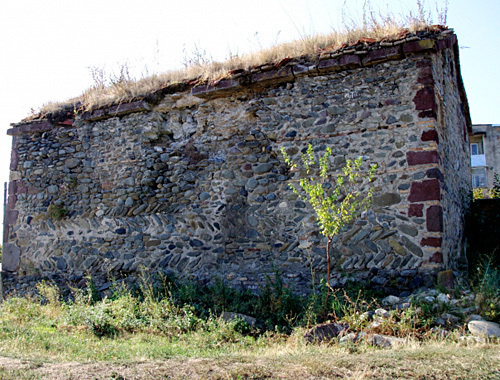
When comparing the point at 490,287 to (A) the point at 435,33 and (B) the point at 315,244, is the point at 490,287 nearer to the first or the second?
(B) the point at 315,244

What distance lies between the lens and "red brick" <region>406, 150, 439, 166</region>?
6910mm

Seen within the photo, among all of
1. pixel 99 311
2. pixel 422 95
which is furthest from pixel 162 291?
pixel 422 95

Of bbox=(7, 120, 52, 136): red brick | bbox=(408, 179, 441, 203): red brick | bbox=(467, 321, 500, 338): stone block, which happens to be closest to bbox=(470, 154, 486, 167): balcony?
bbox=(408, 179, 441, 203): red brick

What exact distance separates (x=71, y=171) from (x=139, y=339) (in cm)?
469

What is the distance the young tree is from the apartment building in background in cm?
2002

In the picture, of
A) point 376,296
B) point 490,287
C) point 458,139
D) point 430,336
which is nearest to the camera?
point 430,336

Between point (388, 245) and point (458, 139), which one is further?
point (458, 139)

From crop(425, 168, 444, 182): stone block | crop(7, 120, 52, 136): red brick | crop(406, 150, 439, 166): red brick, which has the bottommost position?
crop(425, 168, 444, 182): stone block

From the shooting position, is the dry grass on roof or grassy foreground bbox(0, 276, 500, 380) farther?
the dry grass on roof

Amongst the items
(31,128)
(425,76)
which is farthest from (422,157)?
(31,128)

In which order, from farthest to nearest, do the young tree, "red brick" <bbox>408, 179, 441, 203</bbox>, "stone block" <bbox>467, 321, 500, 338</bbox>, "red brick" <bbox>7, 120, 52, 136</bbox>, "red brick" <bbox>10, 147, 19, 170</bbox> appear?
"red brick" <bbox>10, 147, 19, 170</bbox>
"red brick" <bbox>7, 120, 52, 136</bbox>
"red brick" <bbox>408, 179, 441, 203</bbox>
the young tree
"stone block" <bbox>467, 321, 500, 338</bbox>

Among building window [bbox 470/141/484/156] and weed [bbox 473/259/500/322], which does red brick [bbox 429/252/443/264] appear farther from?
building window [bbox 470/141/484/156]

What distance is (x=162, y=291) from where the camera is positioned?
8.12 meters

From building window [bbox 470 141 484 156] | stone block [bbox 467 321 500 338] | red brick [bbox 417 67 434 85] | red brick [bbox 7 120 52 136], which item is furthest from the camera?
building window [bbox 470 141 484 156]
